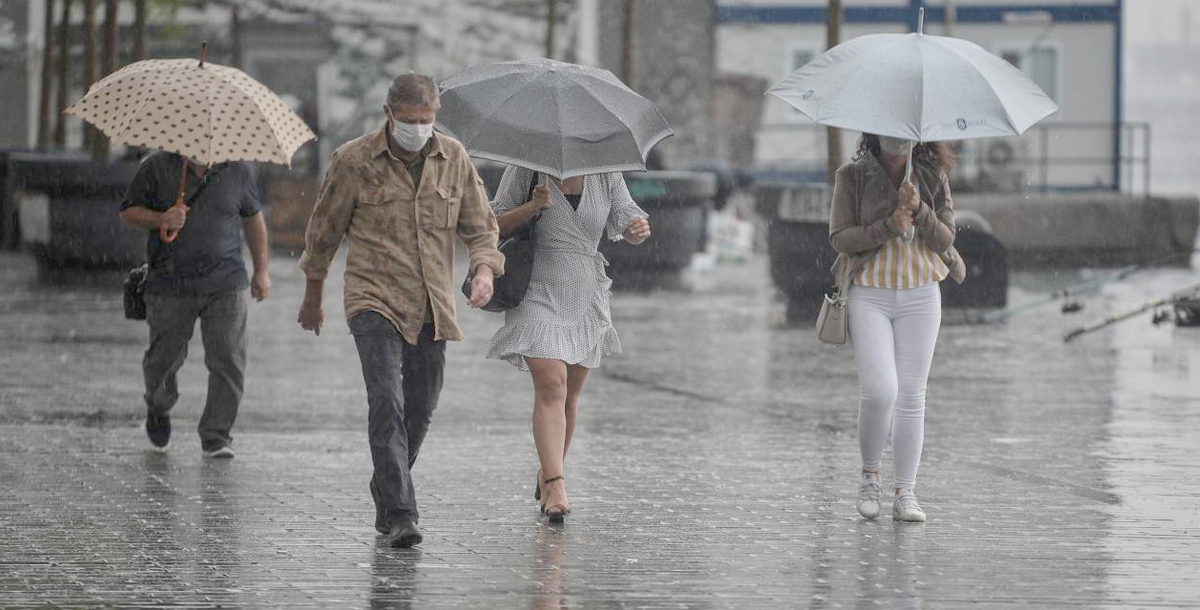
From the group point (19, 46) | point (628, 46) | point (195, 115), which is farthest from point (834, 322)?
point (19, 46)

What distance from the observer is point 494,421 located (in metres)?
11.2

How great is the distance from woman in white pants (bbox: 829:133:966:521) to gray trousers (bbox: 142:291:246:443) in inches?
120

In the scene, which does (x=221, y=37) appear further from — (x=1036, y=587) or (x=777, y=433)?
(x=1036, y=587)

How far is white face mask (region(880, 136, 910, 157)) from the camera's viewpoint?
313 inches

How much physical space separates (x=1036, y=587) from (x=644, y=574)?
1221 millimetres

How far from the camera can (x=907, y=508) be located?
311 inches

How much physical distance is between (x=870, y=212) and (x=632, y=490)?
63.2 inches

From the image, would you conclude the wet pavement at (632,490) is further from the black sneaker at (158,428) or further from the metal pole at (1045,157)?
the metal pole at (1045,157)

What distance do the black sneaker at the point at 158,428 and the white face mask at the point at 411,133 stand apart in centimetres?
299

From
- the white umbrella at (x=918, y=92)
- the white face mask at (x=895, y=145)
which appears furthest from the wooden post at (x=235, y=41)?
the white face mask at (x=895, y=145)

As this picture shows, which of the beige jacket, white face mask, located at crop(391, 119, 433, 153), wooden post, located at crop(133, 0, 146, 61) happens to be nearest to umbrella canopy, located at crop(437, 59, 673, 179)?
white face mask, located at crop(391, 119, 433, 153)

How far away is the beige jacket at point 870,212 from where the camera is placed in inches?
311

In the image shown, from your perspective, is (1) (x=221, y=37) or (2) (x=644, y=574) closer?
(2) (x=644, y=574)

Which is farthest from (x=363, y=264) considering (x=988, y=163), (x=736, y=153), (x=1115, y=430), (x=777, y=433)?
(x=736, y=153)
